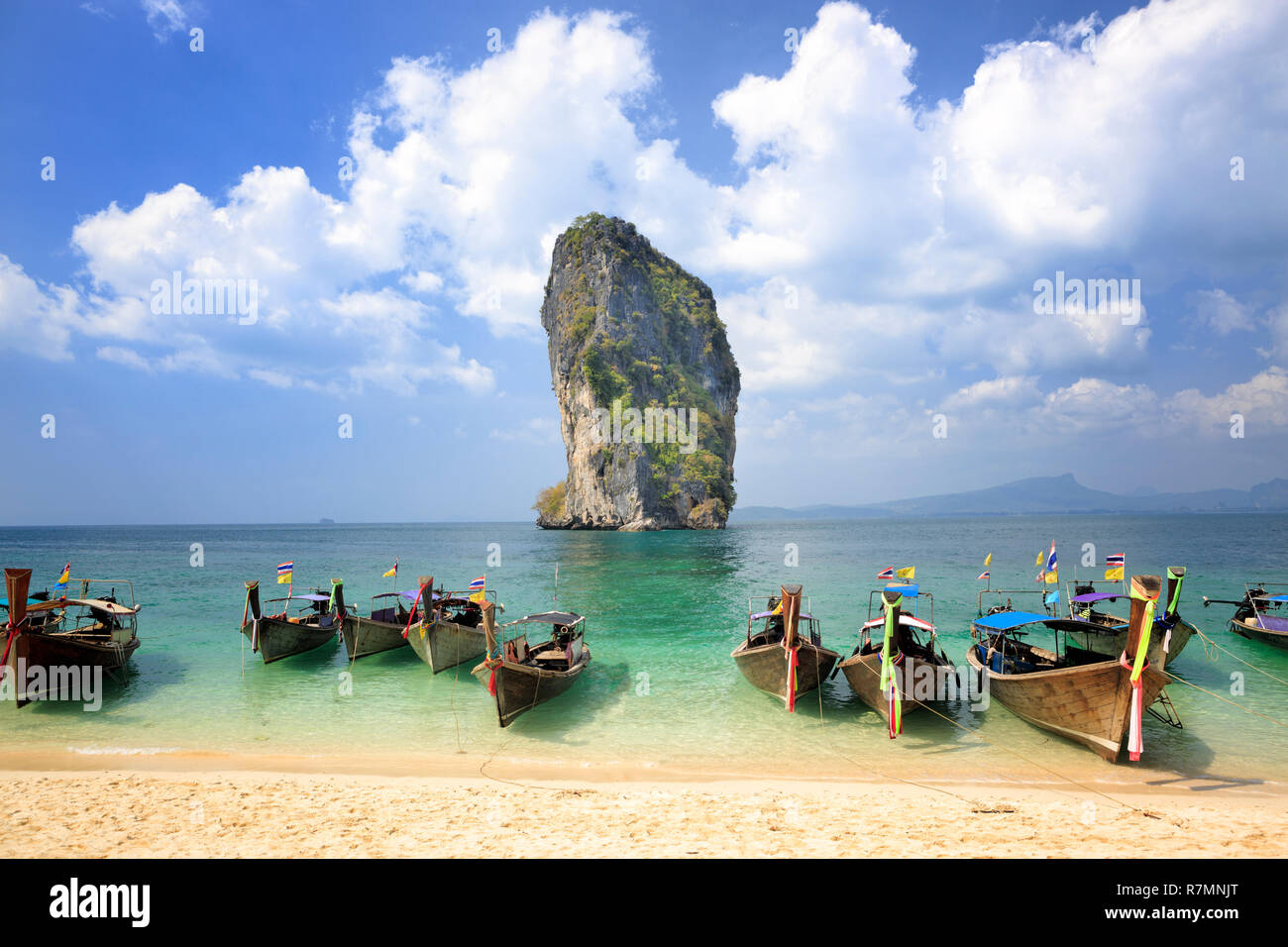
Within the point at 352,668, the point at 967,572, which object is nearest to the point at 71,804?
the point at 352,668

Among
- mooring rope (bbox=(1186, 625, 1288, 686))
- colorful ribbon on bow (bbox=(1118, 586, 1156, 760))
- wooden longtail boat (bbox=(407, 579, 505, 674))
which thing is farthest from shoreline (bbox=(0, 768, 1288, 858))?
mooring rope (bbox=(1186, 625, 1288, 686))

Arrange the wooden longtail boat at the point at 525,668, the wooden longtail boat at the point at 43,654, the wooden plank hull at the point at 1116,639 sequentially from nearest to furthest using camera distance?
the wooden longtail boat at the point at 525,668 → the wooden longtail boat at the point at 43,654 → the wooden plank hull at the point at 1116,639

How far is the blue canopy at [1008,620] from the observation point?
13000 millimetres

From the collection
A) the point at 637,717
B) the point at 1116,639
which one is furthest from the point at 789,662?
the point at 1116,639

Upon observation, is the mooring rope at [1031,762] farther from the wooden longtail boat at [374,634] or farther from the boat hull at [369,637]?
the boat hull at [369,637]

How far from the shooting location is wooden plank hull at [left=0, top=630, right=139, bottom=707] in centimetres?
1317

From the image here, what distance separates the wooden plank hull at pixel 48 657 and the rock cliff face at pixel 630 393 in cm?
7779

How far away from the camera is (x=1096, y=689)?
10.5 meters

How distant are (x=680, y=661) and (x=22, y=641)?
1638 cm

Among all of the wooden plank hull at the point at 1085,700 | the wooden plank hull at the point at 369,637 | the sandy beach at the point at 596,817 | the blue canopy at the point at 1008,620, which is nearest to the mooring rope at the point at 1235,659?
the blue canopy at the point at 1008,620

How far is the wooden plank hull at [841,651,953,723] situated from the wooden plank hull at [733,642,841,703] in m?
0.68

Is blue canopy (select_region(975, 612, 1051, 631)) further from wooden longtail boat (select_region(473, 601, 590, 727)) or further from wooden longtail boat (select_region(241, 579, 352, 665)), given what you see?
wooden longtail boat (select_region(241, 579, 352, 665))

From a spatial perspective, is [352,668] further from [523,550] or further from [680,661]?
[523,550]

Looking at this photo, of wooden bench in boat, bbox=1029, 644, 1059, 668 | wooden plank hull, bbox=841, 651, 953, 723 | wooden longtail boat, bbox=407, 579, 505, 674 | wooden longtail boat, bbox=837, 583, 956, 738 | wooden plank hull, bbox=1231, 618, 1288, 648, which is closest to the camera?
wooden longtail boat, bbox=837, 583, 956, 738
